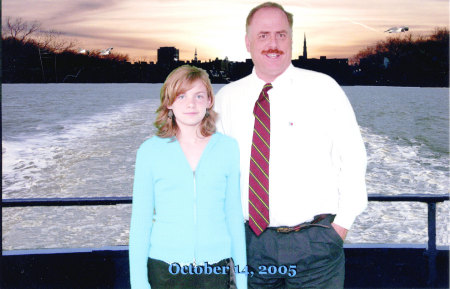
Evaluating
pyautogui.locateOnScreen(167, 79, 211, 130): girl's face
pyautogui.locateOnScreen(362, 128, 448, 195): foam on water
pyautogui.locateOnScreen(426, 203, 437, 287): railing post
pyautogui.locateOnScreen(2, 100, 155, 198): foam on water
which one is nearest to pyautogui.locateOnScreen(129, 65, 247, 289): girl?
pyautogui.locateOnScreen(167, 79, 211, 130): girl's face

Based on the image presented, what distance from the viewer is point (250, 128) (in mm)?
2150

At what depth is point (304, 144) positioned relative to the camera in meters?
2.11

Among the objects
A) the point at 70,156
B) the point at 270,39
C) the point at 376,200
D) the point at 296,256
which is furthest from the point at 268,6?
the point at 70,156

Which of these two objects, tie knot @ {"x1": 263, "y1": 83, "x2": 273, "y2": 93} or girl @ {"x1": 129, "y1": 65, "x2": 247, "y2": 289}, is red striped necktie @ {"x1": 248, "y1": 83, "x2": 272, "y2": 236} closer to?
tie knot @ {"x1": 263, "y1": 83, "x2": 273, "y2": 93}

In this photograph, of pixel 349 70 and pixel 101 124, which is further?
pixel 349 70

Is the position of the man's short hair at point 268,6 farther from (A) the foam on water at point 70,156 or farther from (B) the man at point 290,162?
(A) the foam on water at point 70,156

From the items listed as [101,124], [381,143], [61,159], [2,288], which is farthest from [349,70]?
[2,288]

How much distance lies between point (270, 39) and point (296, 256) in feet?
2.86

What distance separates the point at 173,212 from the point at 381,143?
170ft

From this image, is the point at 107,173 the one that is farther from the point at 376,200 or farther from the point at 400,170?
the point at 376,200

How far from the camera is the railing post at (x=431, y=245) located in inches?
126

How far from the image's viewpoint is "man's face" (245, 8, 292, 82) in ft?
6.91

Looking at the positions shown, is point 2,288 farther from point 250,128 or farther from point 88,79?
point 88,79

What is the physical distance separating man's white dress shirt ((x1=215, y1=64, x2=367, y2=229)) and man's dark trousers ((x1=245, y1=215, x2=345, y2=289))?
0.07 m
